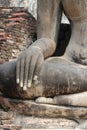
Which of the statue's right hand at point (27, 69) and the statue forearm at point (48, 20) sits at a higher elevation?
the statue forearm at point (48, 20)

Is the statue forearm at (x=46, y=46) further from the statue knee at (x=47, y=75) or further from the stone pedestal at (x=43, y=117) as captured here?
the stone pedestal at (x=43, y=117)

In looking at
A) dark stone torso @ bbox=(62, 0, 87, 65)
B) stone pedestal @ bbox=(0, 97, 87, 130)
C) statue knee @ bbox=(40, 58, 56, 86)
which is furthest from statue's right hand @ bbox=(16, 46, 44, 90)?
dark stone torso @ bbox=(62, 0, 87, 65)

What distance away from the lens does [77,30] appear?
5.03m

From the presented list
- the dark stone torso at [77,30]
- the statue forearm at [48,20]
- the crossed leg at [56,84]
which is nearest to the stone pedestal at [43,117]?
the crossed leg at [56,84]

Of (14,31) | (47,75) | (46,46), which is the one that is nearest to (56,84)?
(47,75)

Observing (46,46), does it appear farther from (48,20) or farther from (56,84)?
(56,84)

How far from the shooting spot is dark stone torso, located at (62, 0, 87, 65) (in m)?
4.96

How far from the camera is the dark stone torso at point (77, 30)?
4957 millimetres

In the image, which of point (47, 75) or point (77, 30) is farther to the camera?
point (77, 30)

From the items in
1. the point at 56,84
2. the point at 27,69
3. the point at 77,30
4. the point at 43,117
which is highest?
the point at 77,30

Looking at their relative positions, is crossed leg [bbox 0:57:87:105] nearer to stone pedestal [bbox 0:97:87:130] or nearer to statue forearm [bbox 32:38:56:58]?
stone pedestal [bbox 0:97:87:130]

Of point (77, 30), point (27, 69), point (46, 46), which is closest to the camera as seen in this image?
point (27, 69)

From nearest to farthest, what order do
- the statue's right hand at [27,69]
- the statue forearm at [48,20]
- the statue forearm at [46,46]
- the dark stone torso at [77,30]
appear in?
the statue's right hand at [27,69]
the statue forearm at [46,46]
the dark stone torso at [77,30]
the statue forearm at [48,20]

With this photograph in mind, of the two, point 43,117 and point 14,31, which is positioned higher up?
point 14,31
